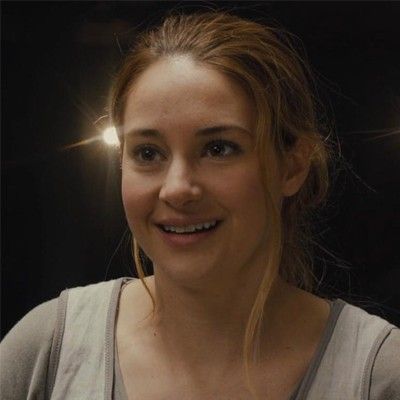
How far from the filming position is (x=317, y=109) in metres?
1.16

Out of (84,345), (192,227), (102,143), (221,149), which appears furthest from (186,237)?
(102,143)

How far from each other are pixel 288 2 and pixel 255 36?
272 millimetres

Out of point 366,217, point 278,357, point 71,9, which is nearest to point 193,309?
point 278,357

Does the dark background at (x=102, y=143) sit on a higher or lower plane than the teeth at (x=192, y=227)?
higher

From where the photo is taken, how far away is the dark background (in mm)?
1162

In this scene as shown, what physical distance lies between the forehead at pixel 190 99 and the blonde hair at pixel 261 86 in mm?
14

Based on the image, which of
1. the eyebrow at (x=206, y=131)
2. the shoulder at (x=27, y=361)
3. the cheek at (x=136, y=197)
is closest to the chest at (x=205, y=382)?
the shoulder at (x=27, y=361)

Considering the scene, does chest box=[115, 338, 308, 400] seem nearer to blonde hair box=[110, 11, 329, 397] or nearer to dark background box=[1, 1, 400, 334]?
blonde hair box=[110, 11, 329, 397]

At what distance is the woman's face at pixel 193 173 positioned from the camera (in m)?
0.87

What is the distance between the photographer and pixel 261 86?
2.97 ft

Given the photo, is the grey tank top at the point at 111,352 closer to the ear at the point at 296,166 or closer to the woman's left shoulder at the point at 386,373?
the woman's left shoulder at the point at 386,373

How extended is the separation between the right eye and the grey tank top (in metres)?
0.23

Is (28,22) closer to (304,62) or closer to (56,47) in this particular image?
(56,47)

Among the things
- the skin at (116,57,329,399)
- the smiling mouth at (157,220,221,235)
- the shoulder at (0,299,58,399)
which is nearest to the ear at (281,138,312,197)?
the skin at (116,57,329,399)
